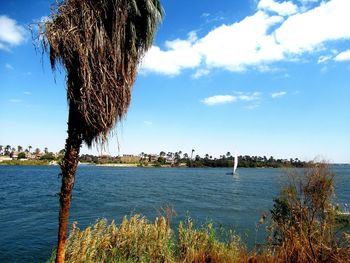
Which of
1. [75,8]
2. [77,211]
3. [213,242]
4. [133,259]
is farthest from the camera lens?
[77,211]

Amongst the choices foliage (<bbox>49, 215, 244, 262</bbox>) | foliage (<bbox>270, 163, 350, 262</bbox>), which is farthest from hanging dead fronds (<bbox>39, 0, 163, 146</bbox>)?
foliage (<bbox>270, 163, 350, 262</bbox>)

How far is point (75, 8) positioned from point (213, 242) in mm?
9414

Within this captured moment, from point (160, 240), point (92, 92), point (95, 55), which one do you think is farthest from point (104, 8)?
point (160, 240)

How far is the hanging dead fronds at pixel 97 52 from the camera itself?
7281 mm

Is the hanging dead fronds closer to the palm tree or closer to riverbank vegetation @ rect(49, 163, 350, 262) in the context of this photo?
the palm tree

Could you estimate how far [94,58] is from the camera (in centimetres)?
745

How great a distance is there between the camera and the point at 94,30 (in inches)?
297

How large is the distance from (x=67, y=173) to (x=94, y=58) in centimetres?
266

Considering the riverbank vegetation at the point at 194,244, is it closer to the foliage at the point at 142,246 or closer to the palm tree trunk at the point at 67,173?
the foliage at the point at 142,246

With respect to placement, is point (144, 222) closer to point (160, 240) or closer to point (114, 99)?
point (160, 240)

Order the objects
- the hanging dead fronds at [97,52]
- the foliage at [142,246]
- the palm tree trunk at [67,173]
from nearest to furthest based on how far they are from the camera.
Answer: the hanging dead fronds at [97,52] → the palm tree trunk at [67,173] → the foliage at [142,246]

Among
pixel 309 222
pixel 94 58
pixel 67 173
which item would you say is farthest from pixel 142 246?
pixel 94 58

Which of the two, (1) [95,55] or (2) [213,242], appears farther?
(2) [213,242]

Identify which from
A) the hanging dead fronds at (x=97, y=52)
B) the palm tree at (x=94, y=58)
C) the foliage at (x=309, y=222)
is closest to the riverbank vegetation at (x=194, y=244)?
the foliage at (x=309, y=222)
